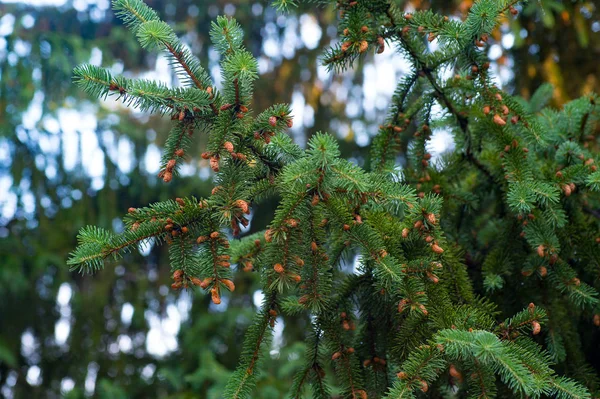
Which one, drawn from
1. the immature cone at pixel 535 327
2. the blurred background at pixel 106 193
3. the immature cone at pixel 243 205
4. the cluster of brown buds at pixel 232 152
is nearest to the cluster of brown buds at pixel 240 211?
the immature cone at pixel 243 205

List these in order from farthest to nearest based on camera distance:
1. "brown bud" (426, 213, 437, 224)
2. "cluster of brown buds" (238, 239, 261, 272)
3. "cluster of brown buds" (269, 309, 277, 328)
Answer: "cluster of brown buds" (238, 239, 261, 272)
"cluster of brown buds" (269, 309, 277, 328)
"brown bud" (426, 213, 437, 224)

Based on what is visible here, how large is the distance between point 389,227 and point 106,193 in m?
3.71

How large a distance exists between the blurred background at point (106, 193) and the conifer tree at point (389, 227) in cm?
254

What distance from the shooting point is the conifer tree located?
1268 mm

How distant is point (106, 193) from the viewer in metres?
4.77

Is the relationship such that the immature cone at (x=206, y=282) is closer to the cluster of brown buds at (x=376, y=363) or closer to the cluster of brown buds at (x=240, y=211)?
the cluster of brown buds at (x=240, y=211)

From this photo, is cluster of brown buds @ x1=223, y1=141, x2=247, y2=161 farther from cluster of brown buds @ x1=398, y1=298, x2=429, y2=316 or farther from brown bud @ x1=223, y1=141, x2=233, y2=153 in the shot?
cluster of brown buds @ x1=398, y1=298, x2=429, y2=316

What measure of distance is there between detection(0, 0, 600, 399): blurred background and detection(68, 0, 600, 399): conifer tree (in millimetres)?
2535

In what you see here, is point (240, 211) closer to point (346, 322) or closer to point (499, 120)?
point (346, 322)

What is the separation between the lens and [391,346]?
1.48m

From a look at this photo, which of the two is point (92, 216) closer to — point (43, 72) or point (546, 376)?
point (43, 72)

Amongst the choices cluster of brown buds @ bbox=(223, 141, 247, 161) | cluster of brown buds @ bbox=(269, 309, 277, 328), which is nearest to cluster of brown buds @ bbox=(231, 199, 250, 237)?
cluster of brown buds @ bbox=(223, 141, 247, 161)

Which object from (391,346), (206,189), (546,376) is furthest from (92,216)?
(546,376)

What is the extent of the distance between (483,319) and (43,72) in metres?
4.00
